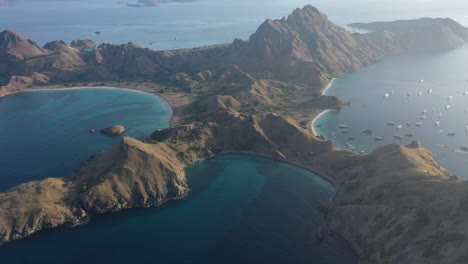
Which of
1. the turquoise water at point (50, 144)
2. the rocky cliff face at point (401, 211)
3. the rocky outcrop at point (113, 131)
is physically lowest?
the turquoise water at point (50, 144)

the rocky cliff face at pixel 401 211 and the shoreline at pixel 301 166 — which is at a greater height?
the rocky cliff face at pixel 401 211

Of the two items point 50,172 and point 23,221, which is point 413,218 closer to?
point 23,221

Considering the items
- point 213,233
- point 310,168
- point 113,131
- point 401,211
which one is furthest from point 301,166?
point 113,131

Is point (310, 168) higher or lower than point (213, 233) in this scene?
higher

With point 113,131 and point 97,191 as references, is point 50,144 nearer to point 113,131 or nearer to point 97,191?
point 113,131

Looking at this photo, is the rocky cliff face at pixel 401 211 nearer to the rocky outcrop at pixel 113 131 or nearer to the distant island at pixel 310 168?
the distant island at pixel 310 168

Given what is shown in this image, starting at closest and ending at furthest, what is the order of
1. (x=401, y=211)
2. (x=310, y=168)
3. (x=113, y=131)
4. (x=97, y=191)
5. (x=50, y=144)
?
(x=401, y=211) < (x=97, y=191) < (x=310, y=168) < (x=50, y=144) < (x=113, y=131)

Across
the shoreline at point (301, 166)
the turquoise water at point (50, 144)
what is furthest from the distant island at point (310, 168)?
the turquoise water at point (50, 144)
